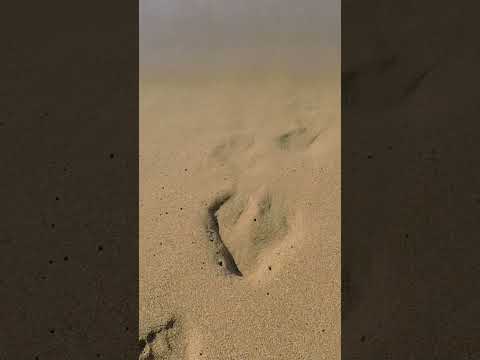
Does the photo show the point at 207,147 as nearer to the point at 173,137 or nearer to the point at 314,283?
the point at 173,137

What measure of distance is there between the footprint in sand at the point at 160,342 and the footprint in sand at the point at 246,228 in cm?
22

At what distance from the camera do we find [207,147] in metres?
1.68

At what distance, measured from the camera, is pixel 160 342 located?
113cm
